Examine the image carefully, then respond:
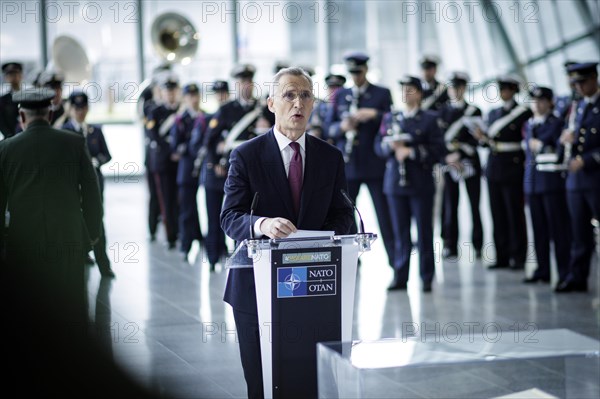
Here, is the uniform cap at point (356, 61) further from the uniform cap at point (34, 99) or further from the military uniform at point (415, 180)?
the uniform cap at point (34, 99)

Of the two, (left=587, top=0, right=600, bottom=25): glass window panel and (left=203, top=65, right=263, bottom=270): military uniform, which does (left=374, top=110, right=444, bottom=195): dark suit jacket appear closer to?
(left=203, top=65, right=263, bottom=270): military uniform

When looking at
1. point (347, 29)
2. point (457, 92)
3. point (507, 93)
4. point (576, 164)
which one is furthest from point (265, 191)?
point (347, 29)

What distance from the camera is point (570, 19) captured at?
12.6m

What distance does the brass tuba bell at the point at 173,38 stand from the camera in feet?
42.1

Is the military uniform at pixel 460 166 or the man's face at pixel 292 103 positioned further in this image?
the military uniform at pixel 460 166

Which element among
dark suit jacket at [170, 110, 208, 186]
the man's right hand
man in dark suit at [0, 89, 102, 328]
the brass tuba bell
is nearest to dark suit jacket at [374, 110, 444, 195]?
dark suit jacket at [170, 110, 208, 186]

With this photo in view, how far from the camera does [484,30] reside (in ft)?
56.1

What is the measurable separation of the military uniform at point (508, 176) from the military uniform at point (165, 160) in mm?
3455

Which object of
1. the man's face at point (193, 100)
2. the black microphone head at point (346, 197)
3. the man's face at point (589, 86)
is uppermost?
the man's face at point (193, 100)

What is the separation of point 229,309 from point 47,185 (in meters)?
2.59

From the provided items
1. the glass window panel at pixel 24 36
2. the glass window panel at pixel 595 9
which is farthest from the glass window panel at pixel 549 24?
the glass window panel at pixel 24 36

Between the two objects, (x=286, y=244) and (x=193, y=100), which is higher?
(x=193, y=100)

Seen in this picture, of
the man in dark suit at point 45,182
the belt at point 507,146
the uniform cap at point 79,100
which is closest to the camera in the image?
the man in dark suit at point 45,182

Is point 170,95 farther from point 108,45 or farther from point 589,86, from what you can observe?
point 108,45
